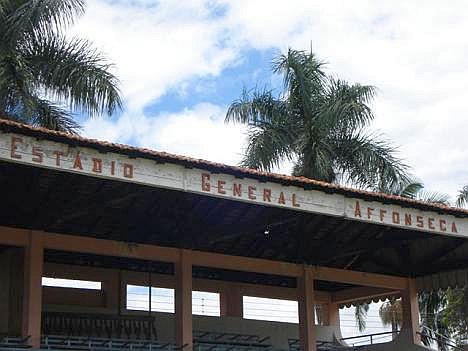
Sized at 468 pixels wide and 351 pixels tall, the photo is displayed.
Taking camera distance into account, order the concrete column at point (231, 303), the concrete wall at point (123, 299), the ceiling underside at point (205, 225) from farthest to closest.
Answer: the concrete column at point (231, 303)
the concrete wall at point (123, 299)
the ceiling underside at point (205, 225)

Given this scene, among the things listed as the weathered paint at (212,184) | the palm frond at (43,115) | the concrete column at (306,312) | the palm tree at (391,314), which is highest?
the palm frond at (43,115)

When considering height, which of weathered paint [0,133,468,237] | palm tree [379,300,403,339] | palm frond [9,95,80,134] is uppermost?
palm frond [9,95,80,134]

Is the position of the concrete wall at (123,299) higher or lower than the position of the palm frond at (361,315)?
lower

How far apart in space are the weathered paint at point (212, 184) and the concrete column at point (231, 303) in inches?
325

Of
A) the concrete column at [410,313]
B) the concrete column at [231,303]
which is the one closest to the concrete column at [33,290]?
the concrete column at [231,303]

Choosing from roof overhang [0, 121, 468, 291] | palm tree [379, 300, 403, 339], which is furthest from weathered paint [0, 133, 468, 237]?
palm tree [379, 300, 403, 339]

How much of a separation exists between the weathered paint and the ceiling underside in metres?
0.72

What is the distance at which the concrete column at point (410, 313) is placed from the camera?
2394 centimetres

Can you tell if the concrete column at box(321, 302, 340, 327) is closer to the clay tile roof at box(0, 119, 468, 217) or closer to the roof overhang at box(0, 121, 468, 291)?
the roof overhang at box(0, 121, 468, 291)

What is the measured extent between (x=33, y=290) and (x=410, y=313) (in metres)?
10.9

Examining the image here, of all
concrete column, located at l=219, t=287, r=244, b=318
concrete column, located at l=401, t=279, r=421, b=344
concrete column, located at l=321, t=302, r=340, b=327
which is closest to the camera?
concrete column, located at l=401, t=279, r=421, b=344

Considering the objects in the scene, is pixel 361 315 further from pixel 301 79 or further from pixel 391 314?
pixel 301 79

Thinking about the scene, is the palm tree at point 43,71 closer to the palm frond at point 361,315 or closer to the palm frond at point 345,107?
the palm frond at point 345,107

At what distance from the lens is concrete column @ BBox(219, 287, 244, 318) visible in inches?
985
